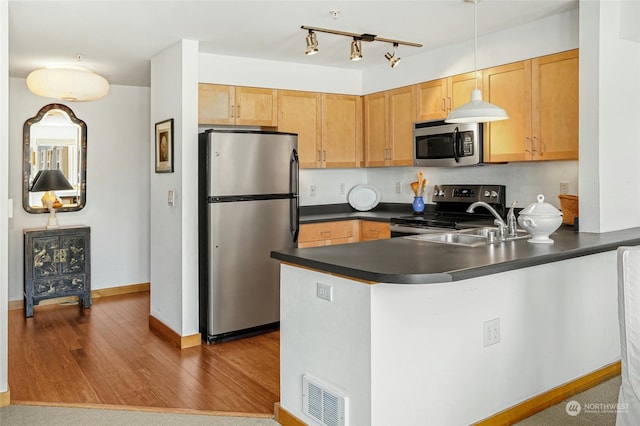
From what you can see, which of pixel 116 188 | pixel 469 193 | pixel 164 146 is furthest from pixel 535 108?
pixel 116 188

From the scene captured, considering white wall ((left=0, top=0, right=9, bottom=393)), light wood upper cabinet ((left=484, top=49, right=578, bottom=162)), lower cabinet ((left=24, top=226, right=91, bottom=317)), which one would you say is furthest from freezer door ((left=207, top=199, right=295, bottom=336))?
lower cabinet ((left=24, top=226, right=91, bottom=317))

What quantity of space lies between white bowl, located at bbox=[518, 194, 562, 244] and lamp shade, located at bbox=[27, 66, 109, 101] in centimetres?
328

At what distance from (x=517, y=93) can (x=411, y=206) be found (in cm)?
171

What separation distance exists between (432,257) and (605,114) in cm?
173

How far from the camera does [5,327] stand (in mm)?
2926

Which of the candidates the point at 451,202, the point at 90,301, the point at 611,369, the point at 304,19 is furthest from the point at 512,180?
the point at 90,301

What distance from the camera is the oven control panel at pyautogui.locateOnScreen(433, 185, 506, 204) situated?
Result: 14.4 ft

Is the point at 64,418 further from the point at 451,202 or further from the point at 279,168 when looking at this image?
the point at 451,202

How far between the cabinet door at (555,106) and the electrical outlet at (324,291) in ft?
7.34

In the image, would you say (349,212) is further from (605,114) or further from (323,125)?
(605,114)

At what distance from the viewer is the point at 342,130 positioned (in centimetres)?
527

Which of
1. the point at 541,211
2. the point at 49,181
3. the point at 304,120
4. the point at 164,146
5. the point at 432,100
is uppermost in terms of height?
the point at 432,100

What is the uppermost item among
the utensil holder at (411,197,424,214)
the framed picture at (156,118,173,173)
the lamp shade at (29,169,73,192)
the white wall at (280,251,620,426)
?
the framed picture at (156,118,173,173)

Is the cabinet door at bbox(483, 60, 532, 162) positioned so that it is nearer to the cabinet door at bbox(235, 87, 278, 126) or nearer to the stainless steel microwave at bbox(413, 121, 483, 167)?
the stainless steel microwave at bbox(413, 121, 483, 167)
